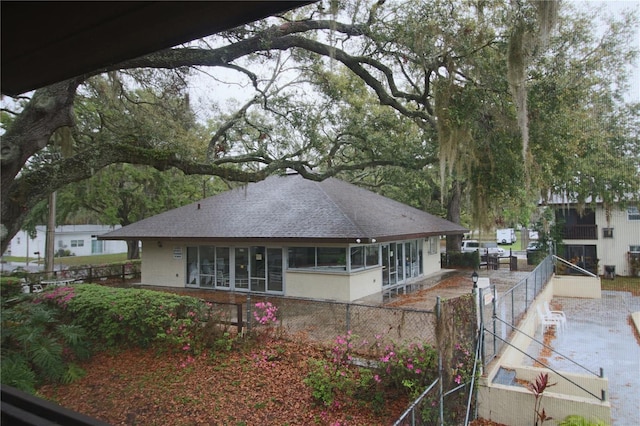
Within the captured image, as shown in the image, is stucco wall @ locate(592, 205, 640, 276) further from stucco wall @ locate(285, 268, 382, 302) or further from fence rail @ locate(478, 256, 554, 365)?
stucco wall @ locate(285, 268, 382, 302)

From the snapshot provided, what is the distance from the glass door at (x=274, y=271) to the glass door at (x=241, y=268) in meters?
1.04

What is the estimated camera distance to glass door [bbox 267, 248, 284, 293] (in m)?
14.2

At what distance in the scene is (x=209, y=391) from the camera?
6645mm

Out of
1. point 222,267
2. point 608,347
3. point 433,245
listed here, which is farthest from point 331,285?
point 433,245

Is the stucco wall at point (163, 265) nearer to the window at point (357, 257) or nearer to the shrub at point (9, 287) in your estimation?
the shrub at point (9, 287)

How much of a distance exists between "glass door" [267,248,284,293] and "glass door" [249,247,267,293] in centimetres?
20

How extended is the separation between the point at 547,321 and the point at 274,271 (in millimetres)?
9333

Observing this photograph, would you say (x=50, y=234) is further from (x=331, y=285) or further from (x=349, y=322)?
(x=349, y=322)

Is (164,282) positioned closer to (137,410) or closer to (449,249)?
(137,410)

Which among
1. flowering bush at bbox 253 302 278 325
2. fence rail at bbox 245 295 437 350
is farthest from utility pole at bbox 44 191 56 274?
fence rail at bbox 245 295 437 350

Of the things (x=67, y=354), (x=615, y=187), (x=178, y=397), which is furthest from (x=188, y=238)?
(x=615, y=187)

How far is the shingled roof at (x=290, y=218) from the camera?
13.1m

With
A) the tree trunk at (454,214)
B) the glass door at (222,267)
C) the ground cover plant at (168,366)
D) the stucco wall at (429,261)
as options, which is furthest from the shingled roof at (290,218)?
the ground cover plant at (168,366)

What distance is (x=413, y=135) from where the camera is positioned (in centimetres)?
1520
